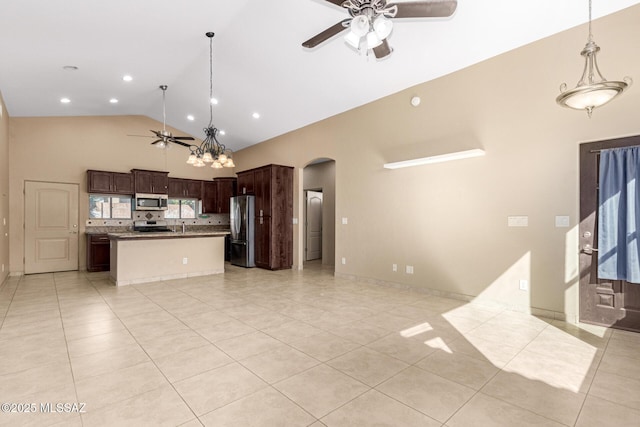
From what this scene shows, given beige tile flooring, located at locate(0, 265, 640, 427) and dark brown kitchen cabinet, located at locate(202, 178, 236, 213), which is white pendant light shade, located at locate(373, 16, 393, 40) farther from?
dark brown kitchen cabinet, located at locate(202, 178, 236, 213)

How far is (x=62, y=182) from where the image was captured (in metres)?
7.40

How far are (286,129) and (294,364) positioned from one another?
6087 mm

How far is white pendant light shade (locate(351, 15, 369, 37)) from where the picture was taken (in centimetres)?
230

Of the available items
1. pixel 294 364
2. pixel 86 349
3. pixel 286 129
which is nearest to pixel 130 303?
pixel 86 349

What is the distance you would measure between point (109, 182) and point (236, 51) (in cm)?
498

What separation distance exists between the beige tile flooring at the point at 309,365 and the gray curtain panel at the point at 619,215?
71 cm

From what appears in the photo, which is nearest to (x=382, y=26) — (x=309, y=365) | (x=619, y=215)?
(x=309, y=365)

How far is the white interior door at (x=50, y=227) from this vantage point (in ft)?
23.1

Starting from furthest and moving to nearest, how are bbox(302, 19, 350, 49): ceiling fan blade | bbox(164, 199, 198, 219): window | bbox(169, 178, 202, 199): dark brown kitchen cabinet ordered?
bbox(164, 199, 198, 219): window
bbox(169, 178, 202, 199): dark brown kitchen cabinet
bbox(302, 19, 350, 49): ceiling fan blade

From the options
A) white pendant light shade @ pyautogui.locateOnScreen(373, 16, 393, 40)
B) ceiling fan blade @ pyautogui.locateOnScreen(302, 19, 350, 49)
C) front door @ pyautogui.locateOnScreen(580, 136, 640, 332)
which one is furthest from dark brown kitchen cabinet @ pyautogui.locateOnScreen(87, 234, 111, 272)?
front door @ pyautogui.locateOnScreen(580, 136, 640, 332)

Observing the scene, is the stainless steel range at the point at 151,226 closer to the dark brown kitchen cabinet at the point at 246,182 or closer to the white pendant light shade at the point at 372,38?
the dark brown kitchen cabinet at the point at 246,182

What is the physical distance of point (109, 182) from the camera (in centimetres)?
779

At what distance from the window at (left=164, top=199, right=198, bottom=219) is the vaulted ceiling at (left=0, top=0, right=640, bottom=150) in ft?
9.52

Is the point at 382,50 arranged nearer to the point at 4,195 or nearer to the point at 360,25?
the point at 360,25
